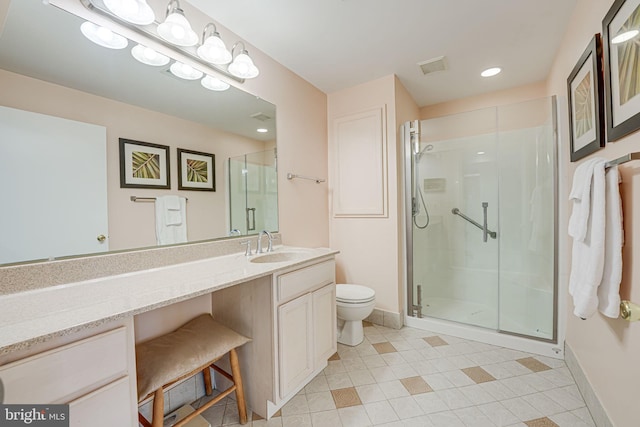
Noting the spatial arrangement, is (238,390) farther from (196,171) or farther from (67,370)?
(196,171)

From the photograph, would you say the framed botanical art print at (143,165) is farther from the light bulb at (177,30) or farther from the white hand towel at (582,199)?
the white hand towel at (582,199)

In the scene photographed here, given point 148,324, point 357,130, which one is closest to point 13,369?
point 148,324

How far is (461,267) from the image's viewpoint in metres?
2.73

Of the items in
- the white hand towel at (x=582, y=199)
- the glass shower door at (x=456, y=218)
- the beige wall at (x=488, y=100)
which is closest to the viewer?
the white hand towel at (x=582, y=199)

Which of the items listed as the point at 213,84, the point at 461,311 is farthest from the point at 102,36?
the point at 461,311

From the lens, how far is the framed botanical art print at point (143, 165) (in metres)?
1.24

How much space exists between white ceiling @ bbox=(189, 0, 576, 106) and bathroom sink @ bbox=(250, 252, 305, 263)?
59.3 inches

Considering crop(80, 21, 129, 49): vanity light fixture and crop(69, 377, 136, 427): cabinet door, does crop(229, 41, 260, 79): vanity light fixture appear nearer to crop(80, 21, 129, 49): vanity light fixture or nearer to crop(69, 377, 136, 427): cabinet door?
crop(80, 21, 129, 49): vanity light fixture

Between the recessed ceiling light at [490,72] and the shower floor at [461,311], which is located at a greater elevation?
the recessed ceiling light at [490,72]

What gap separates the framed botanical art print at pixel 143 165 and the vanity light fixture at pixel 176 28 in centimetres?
55

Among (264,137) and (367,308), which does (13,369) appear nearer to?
(264,137)

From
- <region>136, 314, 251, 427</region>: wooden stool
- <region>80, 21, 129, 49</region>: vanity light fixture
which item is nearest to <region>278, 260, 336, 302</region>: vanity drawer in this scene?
<region>136, 314, 251, 427</region>: wooden stool

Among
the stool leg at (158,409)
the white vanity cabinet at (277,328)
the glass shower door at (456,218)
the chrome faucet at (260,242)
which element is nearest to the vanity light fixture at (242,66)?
the chrome faucet at (260,242)

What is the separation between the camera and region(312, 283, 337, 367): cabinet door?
1.62 metres
